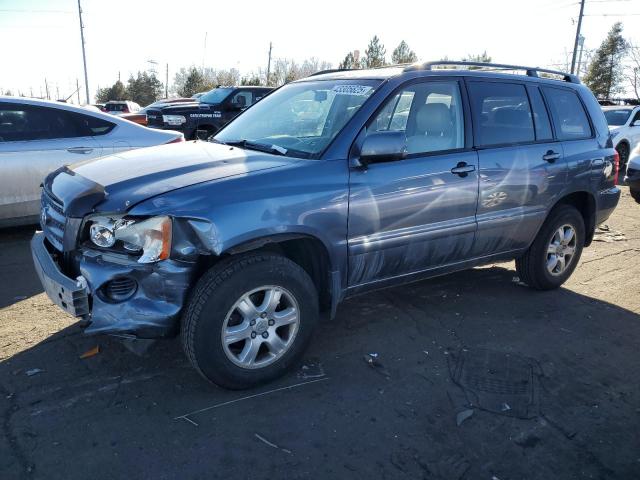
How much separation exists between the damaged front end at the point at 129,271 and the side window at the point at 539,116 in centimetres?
314

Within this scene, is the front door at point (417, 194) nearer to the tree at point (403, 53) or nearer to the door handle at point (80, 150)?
the door handle at point (80, 150)

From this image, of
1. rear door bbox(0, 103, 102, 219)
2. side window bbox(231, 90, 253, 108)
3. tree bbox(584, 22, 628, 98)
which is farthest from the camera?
tree bbox(584, 22, 628, 98)

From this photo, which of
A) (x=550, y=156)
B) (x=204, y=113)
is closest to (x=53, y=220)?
(x=550, y=156)

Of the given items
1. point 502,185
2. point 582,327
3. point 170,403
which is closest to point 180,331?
point 170,403

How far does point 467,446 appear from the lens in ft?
9.02

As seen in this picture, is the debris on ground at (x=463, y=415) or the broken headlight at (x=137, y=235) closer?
the broken headlight at (x=137, y=235)

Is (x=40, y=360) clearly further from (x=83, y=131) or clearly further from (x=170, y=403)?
(x=83, y=131)

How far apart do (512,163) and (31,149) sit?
477cm

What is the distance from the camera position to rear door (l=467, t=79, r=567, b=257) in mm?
4098

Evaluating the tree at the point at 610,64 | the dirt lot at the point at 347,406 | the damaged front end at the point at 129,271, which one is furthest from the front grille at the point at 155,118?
the tree at the point at 610,64

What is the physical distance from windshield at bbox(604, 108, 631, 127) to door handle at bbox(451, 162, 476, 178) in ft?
39.8

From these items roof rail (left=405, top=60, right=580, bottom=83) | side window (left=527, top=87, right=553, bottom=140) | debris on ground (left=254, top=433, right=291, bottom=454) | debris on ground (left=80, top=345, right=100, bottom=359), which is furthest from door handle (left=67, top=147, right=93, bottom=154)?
side window (left=527, top=87, right=553, bottom=140)

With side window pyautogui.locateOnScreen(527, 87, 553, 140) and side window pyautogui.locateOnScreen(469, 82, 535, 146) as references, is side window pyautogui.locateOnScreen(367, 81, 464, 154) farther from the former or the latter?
side window pyautogui.locateOnScreen(527, 87, 553, 140)

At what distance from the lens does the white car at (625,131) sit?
13289 millimetres
